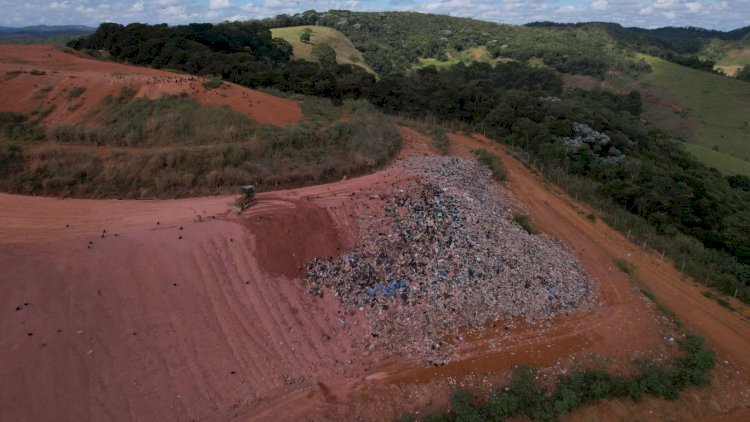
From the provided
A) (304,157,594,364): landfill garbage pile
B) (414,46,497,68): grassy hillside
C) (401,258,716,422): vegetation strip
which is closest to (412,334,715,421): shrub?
(401,258,716,422): vegetation strip

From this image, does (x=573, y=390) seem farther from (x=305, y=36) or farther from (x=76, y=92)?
(x=305, y=36)

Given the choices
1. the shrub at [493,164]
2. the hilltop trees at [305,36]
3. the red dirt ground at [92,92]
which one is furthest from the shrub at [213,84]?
the hilltop trees at [305,36]

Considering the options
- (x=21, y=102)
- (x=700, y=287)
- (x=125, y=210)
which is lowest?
(x=700, y=287)

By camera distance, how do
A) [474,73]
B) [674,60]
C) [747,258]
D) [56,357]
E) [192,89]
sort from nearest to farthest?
[56,357] < [747,258] < [192,89] < [474,73] < [674,60]

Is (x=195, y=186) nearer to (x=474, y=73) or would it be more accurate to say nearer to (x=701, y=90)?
(x=474, y=73)

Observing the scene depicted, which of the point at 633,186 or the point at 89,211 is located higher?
the point at 89,211

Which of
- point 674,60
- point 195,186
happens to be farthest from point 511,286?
point 674,60

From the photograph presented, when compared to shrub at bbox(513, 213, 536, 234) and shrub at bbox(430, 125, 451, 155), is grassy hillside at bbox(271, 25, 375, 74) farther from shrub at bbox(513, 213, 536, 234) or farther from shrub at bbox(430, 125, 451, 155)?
shrub at bbox(513, 213, 536, 234)

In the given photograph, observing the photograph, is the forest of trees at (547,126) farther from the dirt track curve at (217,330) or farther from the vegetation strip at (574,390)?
the dirt track curve at (217,330)
